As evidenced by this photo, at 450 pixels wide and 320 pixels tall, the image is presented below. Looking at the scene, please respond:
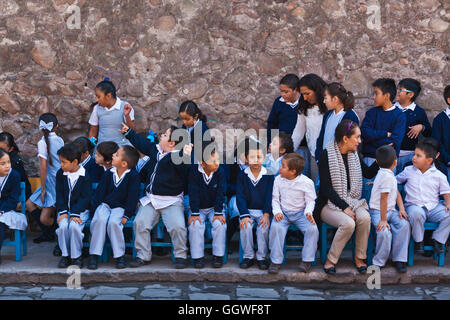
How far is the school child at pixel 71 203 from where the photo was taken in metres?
4.62

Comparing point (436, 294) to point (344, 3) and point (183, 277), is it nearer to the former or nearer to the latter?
point (183, 277)

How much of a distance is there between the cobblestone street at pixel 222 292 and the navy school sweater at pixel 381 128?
4.11 ft

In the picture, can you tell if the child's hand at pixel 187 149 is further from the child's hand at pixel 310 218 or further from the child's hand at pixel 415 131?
the child's hand at pixel 415 131

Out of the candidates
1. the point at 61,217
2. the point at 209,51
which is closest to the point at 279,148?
the point at 209,51

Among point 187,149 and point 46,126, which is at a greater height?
point 46,126

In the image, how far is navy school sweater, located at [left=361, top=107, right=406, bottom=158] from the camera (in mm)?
5016

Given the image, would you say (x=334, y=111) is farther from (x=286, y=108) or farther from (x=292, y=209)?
(x=292, y=209)

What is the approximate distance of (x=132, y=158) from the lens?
4836 mm

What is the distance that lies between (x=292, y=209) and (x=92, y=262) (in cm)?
161

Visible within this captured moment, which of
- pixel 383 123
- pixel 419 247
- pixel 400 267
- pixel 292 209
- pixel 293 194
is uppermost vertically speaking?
pixel 383 123

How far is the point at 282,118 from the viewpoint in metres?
5.40

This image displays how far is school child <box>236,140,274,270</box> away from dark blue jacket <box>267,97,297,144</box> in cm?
64

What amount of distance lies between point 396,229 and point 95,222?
7.69 ft

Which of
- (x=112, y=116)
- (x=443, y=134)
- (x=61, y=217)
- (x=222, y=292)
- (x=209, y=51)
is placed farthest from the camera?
(x=209, y=51)
